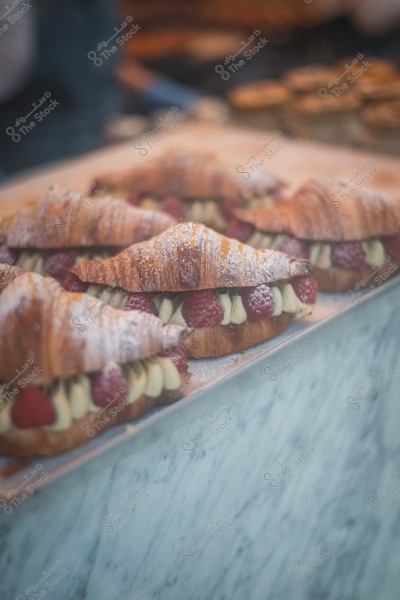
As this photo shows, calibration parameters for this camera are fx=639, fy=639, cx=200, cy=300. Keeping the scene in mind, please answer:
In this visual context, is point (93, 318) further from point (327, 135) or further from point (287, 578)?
point (327, 135)

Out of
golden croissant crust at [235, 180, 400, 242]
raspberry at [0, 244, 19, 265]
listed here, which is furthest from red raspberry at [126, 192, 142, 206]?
raspberry at [0, 244, 19, 265]

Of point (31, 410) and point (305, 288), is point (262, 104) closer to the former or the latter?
point (305, 288)

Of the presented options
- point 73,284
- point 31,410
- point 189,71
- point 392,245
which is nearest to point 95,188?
point 73,284

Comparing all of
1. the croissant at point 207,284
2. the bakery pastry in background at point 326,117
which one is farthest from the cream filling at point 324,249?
the bakery pastry in background at point 326,117

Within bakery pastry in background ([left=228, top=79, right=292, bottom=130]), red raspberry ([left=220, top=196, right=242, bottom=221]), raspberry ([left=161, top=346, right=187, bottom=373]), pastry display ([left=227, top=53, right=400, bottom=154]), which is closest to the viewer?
raspberry ([left=161, top=346, right=187, bottom=373])

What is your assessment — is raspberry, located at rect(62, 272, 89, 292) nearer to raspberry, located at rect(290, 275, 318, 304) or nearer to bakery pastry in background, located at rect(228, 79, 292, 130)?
raspberry, located at rect(290, 275, 318, 304)

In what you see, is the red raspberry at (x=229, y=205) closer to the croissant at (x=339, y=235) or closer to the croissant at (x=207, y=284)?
the croissant at (x=339, y=235)
